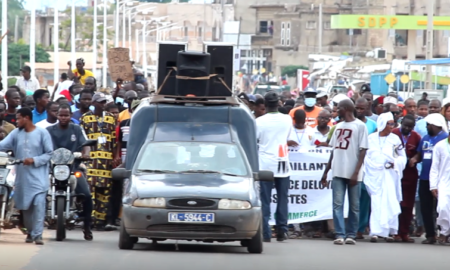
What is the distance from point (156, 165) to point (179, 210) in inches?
38.2

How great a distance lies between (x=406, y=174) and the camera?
16812 millimetres

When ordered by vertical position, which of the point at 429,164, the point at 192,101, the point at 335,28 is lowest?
the point at 429,164

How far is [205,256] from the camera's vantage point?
13.2 meters

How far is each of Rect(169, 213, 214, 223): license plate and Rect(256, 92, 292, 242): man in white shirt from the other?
8.86 ft

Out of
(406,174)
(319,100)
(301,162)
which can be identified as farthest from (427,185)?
(319,100)

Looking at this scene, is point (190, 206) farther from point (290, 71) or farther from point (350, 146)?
Result: point (290, 71)

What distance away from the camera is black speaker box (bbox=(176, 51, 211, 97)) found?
16844 mm

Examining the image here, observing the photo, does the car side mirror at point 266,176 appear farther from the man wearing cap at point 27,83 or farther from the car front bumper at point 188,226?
the man wearing cap at point 27,83

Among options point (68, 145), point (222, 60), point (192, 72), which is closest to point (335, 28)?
point (222, 60)

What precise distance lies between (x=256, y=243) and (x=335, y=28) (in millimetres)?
79948

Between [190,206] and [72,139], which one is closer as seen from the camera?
[190,206]

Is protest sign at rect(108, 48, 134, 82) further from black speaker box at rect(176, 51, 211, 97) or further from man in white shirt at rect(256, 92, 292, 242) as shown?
man in white shirt at rect(256, 92, 292, 242)

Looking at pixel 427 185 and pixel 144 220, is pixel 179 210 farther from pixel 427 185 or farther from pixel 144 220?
pixel 427 185

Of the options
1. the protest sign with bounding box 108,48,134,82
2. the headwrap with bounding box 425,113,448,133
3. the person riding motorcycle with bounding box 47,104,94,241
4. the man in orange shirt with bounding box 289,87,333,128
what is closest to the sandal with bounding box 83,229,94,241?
the person riding motorcycle with bounding box 47,104,94,241
